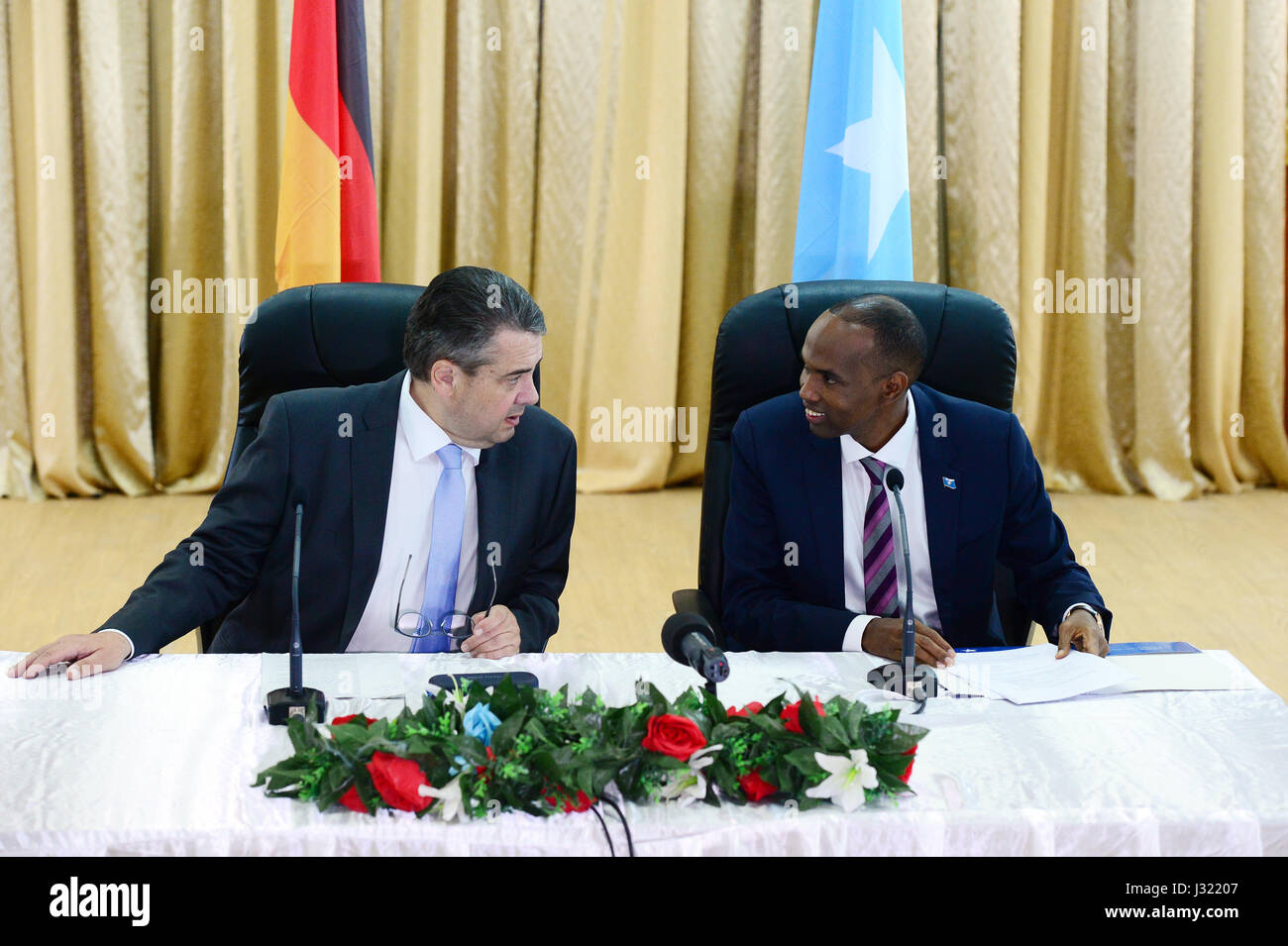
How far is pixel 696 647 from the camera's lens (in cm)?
162

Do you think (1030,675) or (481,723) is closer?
(481,723)

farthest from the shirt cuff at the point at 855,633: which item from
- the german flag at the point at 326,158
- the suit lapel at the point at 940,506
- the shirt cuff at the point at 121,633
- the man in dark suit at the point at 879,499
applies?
the german flag at the point at 326,158

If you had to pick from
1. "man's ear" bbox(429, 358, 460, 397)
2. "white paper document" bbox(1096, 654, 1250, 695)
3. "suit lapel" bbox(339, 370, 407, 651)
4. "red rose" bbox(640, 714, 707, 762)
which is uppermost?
"man's ear" bbox(429, 358, 460, 397)

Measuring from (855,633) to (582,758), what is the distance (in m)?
0.75

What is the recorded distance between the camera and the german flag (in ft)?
13.0

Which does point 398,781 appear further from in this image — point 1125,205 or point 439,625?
point 1125,205

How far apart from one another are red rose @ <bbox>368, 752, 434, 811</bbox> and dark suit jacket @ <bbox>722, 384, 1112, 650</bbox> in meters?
0.96

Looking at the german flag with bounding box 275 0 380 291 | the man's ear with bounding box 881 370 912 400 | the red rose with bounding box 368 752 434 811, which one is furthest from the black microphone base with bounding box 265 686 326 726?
the german flag with bounding box 275 0 380 291

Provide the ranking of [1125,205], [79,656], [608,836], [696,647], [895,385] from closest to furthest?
[608,836]
[696,647]
[79,656]
[895,385]
[1125,205]

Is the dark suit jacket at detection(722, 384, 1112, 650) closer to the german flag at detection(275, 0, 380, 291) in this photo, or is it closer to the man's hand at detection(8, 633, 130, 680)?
the man's hand at detection(8, 633, 130, 680)

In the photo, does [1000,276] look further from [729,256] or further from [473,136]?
[473,136]

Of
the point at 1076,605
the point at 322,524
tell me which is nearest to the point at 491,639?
the point at 322,524

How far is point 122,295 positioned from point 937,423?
3.60 metres

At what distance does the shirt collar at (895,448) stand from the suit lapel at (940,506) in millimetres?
18
